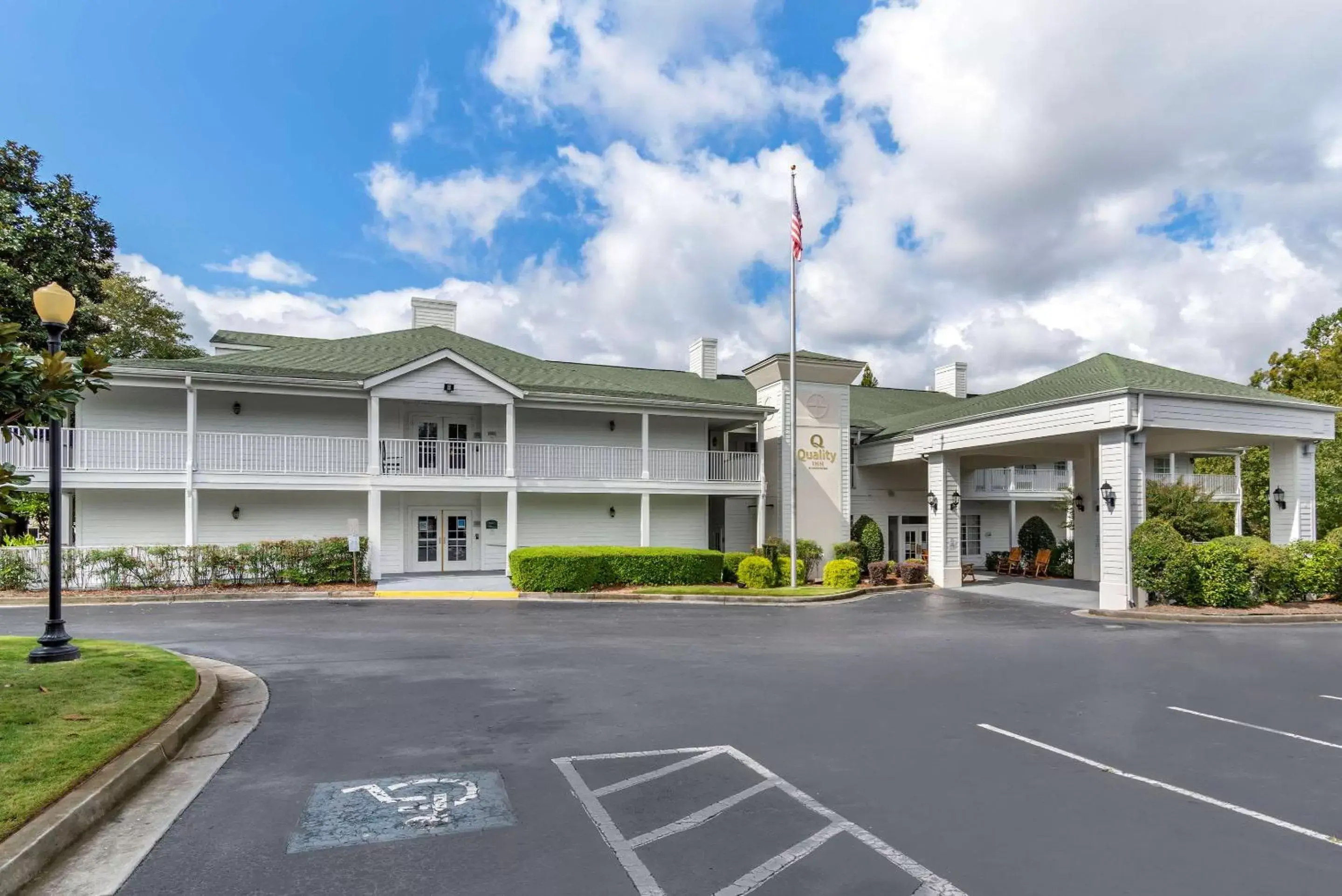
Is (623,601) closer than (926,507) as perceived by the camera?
Yes

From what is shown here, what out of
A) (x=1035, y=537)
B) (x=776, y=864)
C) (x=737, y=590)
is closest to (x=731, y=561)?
(x=737, y=590)

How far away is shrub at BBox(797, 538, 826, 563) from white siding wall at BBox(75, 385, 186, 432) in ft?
57.3

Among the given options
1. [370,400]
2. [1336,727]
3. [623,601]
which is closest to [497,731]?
[1336,727]

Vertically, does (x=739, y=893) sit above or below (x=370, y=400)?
below

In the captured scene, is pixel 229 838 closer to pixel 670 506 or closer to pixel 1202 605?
pixel 1202 605

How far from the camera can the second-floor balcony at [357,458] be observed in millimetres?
17859

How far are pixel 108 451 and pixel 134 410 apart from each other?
1.66m

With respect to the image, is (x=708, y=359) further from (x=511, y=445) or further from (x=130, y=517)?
(x=130, y=517)

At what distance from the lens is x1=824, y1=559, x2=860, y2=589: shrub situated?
20.5m

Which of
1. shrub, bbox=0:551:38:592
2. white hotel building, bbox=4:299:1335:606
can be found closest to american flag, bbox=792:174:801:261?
white hotel building, bbox=4:299:1335:606

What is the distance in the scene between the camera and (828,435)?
80.7ft

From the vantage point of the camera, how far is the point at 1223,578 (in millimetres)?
15766

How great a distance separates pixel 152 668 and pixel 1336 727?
1190 centimetres

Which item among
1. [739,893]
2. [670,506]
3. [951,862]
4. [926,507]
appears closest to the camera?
[739,893]
